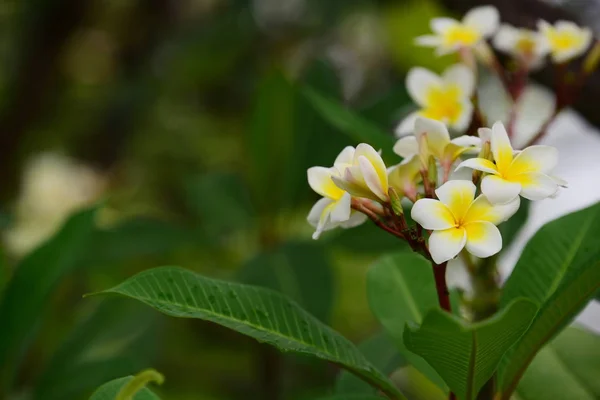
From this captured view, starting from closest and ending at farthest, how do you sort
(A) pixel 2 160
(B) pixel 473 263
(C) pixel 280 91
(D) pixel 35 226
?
(B) pixel 473 263
(C) pixel 280 91
(D) pixel 35 226
(A) pixel 2 160

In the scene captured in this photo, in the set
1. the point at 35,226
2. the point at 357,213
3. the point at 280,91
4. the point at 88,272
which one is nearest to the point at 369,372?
the point at 357,213

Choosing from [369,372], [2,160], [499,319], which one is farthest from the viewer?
[2,160]

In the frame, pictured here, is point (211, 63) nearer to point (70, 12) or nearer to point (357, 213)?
point (70, 12)

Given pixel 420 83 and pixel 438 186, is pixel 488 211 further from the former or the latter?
pixel 420 83

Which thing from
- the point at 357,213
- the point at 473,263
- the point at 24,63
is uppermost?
the point at 357,213

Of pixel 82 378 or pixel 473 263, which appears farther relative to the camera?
pixel 82 378

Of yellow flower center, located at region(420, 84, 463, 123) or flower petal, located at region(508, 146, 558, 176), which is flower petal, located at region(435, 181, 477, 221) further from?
yellow flower center, located at region(420, 84, 463, 123)

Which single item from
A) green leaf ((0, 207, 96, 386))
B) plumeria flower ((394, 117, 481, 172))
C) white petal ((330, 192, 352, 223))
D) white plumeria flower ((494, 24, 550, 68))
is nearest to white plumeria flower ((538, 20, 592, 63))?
white plumeria flower ((494, 24, 550, 68))

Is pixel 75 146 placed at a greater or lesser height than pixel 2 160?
lesser
